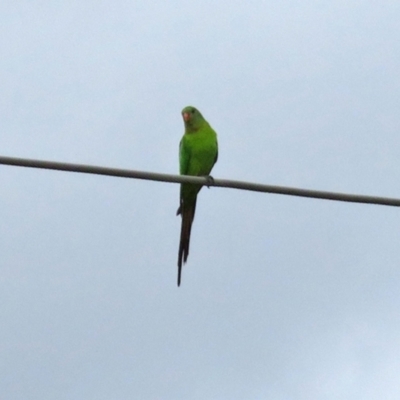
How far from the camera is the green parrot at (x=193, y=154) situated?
8.70 meters

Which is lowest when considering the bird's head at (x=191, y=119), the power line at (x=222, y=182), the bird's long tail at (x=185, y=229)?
the bird's long tail at (x=185, y=229)

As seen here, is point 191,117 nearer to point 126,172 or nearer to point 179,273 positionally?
point 179,273

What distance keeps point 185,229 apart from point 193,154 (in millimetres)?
909

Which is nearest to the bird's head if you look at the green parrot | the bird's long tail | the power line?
the green parrot

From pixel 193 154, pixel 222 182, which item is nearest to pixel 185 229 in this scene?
pixel 193 154

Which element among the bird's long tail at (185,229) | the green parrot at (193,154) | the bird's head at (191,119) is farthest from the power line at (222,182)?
the bird's head at (191,119)

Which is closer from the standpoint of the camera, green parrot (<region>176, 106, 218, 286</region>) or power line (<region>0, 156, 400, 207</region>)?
power line (<region>0, 156, 400, 207</region>)

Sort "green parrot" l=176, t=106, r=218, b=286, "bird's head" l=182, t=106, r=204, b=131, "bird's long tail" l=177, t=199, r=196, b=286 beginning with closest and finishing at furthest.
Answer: "bird's long tail" l=177, t=199, r=196, b=286 < "green parrot" l=176, t=106, r=218, b=286 < "bird's head" l=182, t=106, r=204, b=131

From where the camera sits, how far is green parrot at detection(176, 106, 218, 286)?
28.5 feet

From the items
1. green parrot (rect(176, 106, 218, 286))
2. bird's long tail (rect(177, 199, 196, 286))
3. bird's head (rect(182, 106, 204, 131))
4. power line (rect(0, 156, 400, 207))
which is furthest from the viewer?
bird's head (rect(182, 106, 204, 131))

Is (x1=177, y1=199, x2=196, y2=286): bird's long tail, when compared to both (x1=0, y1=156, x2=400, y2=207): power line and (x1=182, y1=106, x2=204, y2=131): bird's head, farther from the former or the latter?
(x1=0, y1=156, x2=400, y2=207): power line

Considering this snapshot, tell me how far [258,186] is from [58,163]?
112cm

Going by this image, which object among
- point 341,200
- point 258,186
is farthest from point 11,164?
point 341,200

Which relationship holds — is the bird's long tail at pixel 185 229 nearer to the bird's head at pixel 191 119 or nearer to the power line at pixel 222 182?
the bird's head at pixel 191 119
